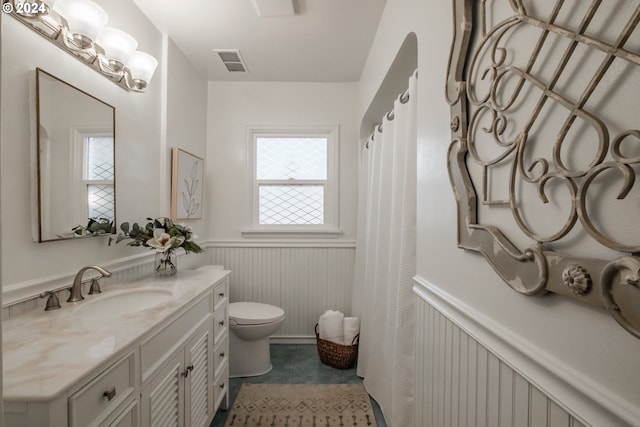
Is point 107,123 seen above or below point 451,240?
above

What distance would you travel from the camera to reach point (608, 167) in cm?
47

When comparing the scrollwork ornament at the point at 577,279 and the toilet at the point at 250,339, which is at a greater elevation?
the scrollwork ornament at the point at 577,279

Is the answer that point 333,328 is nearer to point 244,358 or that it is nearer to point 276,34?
point 244,358

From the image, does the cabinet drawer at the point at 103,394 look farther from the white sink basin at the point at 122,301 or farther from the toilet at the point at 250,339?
the toilet at the point at 250,339

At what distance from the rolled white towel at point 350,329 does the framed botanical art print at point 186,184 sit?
5.09 ft

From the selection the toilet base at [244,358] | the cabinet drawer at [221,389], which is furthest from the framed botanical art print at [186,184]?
the cabinet drawer at [221,389]

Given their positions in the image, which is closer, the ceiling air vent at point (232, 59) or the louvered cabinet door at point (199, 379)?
the louvered cabinet door at point (199, 379)

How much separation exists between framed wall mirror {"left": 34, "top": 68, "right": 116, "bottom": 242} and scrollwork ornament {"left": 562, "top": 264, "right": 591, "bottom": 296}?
170 cm

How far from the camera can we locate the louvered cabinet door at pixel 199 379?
141cm

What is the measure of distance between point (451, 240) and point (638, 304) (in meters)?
0.58

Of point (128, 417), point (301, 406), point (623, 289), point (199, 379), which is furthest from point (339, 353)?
point (623, 289)

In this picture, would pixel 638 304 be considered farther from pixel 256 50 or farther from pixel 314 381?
pixel 256 50

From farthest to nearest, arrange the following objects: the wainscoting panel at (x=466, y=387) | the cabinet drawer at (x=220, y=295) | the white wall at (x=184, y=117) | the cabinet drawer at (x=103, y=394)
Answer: the white wall at (x=184, y=117) → the cabinet drawer at (x=220, y=295) → the cabinet drawer at (x=103, y=394) → the wainscoting panel at (x=466, y=387)

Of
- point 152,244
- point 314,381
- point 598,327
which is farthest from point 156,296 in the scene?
point 598,327
